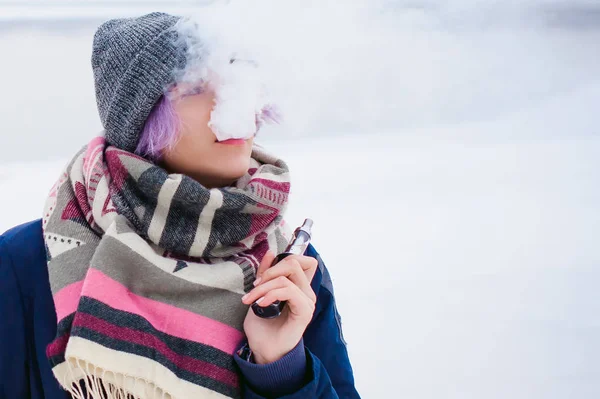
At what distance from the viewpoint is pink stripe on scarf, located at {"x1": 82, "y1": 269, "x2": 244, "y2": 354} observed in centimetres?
72

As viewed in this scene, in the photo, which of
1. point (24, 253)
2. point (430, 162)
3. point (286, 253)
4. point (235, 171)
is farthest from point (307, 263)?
point (430, 162)

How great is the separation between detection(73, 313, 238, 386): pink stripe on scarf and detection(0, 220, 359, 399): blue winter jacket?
0.03 m

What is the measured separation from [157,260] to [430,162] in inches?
81.9

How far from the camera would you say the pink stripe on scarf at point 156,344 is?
675mm

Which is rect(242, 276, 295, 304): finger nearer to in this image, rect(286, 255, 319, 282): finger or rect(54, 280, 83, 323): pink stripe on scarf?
rect(286, 255, 319, 282): finger

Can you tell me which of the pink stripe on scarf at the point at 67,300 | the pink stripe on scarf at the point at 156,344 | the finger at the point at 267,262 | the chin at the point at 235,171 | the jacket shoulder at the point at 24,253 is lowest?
the pink stripe on scarf at the point at 156,344

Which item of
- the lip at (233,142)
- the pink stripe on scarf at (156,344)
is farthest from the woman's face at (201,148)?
the pink stripe on scarf at (156,344)

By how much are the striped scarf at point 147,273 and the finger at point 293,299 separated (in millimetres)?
91

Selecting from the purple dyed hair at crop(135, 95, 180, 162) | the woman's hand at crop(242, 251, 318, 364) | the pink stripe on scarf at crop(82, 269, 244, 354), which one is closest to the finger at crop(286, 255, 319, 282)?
the woman's hand at crop(242, 251, 318, 364)

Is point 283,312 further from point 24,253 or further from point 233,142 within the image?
point 24,253

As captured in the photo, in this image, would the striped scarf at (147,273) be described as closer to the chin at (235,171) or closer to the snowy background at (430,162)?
the chin at (235,171)

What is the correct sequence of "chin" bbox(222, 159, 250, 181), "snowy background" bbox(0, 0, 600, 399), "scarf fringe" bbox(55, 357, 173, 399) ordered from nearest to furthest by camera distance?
"scarf fringe" bbox(55, 357, 173, 399)
"chin" bbox(222, 159, 250, 181)
"snowy background" bbox(0, 0, 600, 399)

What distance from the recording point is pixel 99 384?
691mm

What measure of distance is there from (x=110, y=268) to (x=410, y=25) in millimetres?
2487
